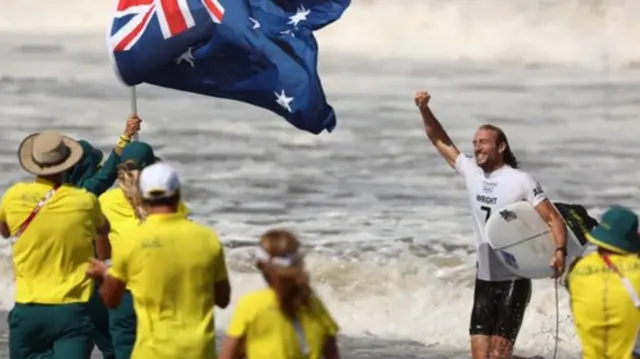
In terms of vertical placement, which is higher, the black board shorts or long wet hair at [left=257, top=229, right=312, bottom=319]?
long wet hair at [left=257, top=229, right=312, bottom=319]

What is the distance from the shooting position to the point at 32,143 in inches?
245

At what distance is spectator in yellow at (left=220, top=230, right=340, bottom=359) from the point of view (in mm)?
4730

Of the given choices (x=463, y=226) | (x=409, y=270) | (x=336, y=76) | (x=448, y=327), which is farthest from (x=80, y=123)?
(x=448, y=327)

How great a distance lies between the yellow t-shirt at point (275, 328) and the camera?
188 inches

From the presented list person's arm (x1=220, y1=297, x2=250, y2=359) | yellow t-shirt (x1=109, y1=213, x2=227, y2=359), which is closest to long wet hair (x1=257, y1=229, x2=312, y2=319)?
person's arm (x1=220, y1=297, x2=250, y2=359)

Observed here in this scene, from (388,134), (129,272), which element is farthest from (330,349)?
(388,134)

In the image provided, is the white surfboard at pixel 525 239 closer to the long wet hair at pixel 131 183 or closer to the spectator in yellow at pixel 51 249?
the long wet hair at pixel 131 183

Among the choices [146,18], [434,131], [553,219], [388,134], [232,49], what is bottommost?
[388,134]

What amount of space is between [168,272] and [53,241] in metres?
1.02

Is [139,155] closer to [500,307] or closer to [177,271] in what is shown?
[177,271]

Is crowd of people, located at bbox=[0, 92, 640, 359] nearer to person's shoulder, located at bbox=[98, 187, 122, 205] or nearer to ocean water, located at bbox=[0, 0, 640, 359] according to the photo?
person's shoulder, located at bbox=[98, 187, 122, 205]

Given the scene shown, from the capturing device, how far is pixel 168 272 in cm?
520

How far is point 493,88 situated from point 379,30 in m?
8.27

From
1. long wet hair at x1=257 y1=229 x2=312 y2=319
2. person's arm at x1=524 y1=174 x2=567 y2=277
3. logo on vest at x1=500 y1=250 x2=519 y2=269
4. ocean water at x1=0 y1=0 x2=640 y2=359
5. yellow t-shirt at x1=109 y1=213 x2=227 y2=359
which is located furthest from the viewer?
ocean water at x1=0 y1=0 x2=640 y2=359
